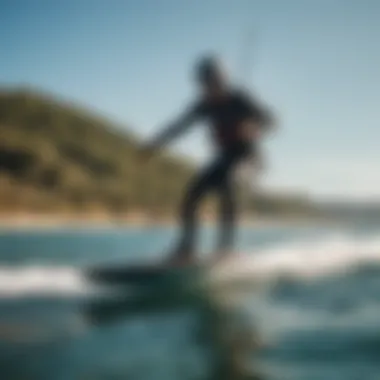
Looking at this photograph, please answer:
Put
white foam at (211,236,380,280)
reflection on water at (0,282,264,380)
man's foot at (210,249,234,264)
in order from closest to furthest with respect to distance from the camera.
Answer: reflection on water at (0,282,264,380), man's foot at (210,249,234,264), white foam at (211,236,380,280)

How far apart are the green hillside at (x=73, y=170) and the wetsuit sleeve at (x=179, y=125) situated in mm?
65

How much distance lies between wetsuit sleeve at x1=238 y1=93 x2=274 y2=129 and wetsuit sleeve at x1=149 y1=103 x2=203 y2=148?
167mm

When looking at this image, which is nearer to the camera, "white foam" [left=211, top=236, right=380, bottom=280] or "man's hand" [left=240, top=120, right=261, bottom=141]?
"man's hand" [left=240, top=120, right=261, bottom=141]

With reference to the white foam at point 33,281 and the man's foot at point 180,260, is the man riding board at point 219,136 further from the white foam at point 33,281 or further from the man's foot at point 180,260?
the white foam at point 33,281

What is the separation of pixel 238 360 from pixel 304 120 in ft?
3.13

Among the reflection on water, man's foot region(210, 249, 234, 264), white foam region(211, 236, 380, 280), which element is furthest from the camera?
white foam region(211, 236, 380, 280)

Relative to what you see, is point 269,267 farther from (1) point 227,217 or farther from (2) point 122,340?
(2) point 122,340

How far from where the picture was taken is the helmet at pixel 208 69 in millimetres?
2553

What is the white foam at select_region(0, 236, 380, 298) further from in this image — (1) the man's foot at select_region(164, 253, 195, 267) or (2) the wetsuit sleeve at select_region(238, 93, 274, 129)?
(2) the wetsuit sleeve at select_region(238, 93, 274, 129)

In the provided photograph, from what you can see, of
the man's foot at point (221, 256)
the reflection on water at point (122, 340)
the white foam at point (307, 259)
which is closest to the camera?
the reflection on water at point (122, 340)

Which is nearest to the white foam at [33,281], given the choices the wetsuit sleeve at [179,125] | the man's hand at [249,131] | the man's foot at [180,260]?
the man's foot at [180,260]

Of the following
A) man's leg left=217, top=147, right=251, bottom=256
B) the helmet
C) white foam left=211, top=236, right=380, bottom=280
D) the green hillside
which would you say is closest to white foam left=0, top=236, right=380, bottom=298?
white foam left=211, top=236, right=380, bottom=280

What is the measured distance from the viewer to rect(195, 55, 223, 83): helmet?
2553mm

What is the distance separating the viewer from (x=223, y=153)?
261cm
